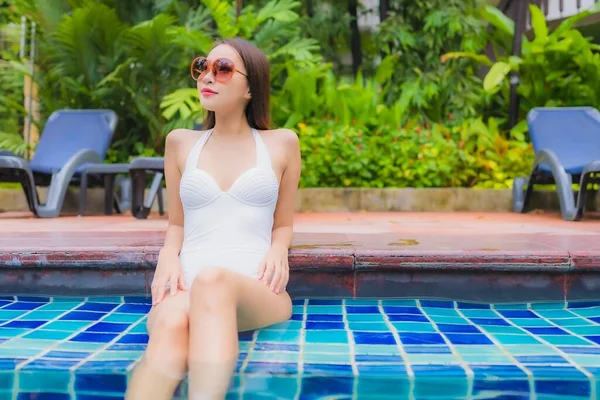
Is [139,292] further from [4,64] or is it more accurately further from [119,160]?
[4,64]

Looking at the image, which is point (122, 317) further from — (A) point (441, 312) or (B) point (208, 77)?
(A) point (441, 312)

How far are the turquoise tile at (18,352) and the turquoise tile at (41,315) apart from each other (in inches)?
15.5

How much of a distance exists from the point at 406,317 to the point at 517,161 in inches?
210

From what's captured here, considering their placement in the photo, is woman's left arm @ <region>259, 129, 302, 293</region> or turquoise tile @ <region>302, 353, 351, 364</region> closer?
turquoise tile @ <region>302, 353, 351, 364</region>

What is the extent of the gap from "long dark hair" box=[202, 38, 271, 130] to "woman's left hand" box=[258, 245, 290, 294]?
0.52 meters

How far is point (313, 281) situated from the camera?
234 cm

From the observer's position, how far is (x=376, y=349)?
1665 mm

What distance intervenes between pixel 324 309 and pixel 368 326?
0.97ft

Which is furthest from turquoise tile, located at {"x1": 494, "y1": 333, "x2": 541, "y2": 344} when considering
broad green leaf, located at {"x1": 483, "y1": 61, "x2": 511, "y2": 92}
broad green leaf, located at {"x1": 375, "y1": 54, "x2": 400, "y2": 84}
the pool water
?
broad green leaf, located at {"x1": 375, "y1": 54, "x2": 400, "y2": 84}

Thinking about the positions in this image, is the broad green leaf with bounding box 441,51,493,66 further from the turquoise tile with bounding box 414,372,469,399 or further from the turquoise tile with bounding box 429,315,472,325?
the turquoise tile with bounding box 414,372,469,399

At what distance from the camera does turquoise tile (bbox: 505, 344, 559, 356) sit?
5.31 feet

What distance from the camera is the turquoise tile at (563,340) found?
68.3 inches

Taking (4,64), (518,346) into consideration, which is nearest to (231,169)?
(518,346)

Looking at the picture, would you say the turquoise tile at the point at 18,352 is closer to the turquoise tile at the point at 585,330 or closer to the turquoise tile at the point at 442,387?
the turquoise tile at the point at 442,387
